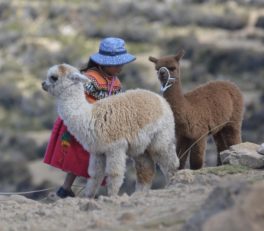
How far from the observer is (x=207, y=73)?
43.2m

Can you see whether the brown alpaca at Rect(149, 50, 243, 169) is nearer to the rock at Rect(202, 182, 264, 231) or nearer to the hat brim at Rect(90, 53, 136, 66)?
the hat brim at Rect(90, 53, 136, 66)

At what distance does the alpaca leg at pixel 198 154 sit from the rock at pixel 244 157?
216 mm

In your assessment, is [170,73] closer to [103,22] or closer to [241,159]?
[241,159]

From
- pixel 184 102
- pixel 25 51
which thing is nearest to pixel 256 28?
pixel 25 51

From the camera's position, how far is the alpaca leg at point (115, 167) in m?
7.79

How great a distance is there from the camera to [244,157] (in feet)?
27.5

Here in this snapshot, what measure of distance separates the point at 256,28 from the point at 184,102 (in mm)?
43264

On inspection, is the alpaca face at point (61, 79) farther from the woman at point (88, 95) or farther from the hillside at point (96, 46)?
the hillside at point (96, 46)

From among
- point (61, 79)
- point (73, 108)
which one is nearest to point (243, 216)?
point (73, 108)

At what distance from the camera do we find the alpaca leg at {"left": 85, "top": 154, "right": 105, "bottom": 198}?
8008 mm

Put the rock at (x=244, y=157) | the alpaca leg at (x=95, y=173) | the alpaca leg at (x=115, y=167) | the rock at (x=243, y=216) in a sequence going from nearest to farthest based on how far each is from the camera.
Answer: the rock at (x=243, y=216)
the alpaca leg at (x=115, y=167)
the alpaca leg at (x=95, y=173)
the rock at (x=244, y=157)

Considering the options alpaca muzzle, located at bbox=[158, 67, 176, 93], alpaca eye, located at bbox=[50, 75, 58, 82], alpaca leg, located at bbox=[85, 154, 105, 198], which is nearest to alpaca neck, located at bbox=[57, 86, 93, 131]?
alpaca eye, located at bbox=[50, 75, 58, 82]

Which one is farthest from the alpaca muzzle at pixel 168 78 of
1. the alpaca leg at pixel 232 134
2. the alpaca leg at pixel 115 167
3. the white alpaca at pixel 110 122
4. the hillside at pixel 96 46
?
the hillside at pixel 96 46

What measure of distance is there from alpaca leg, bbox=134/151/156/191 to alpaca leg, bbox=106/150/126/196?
546mm
